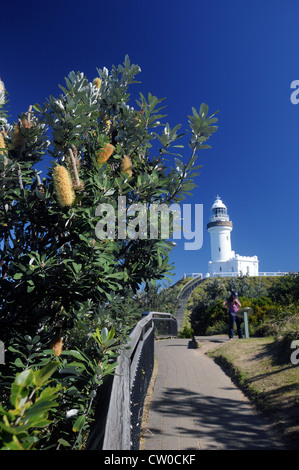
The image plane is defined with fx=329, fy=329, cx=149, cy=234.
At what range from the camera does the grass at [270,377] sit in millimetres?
4953

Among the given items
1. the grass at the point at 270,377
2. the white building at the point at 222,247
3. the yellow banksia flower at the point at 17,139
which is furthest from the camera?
the white building at the point at 222,247

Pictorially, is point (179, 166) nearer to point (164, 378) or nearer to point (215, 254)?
point (164, 378)

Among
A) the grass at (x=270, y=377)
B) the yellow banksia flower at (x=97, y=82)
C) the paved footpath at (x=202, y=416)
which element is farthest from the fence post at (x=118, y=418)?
the yellow banksia flower at (x=97, y=82)

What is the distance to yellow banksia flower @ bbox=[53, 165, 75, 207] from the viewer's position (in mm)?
2879

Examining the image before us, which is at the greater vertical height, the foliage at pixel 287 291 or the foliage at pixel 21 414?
the foliage at pixel 287 291

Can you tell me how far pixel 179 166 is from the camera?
396cm

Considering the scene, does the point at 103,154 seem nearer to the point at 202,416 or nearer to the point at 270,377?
the point at 202,416

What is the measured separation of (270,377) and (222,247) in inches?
2751

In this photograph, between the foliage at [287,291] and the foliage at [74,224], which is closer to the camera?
the foliage at [74,224]

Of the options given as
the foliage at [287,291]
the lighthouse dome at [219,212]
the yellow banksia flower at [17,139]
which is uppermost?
the lighthouse dome at [219,212]

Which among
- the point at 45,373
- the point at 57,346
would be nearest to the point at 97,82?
the point at 57,346

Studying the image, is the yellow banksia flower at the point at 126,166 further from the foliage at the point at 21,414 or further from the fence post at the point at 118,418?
the foliage at the point at 21,414
